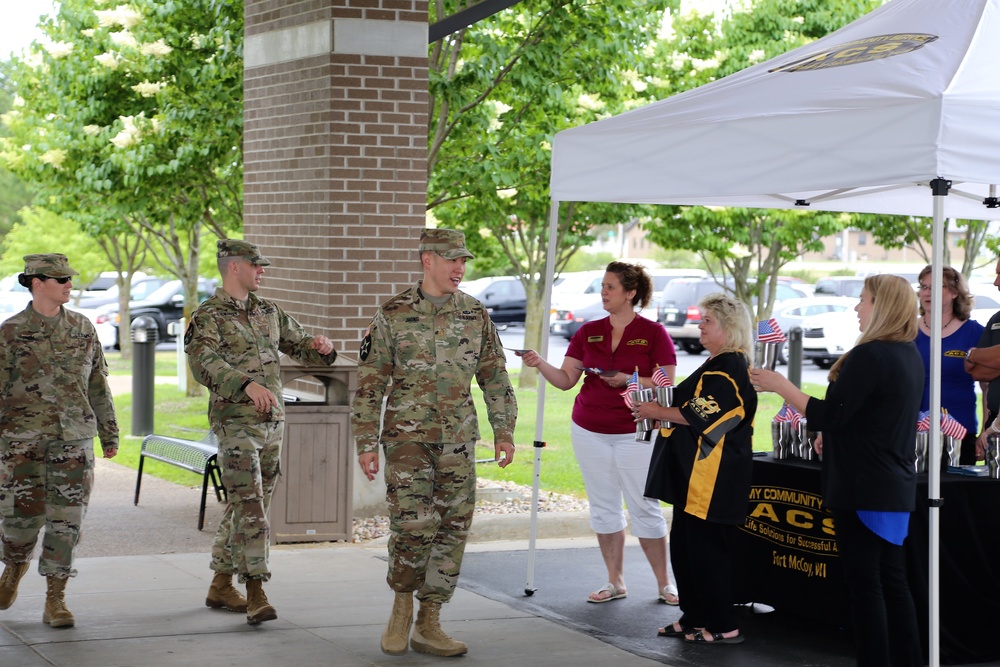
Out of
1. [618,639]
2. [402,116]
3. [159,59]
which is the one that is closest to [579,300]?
[159,59]

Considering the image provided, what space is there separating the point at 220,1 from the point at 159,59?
6.03 feet

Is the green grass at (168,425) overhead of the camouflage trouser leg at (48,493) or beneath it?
beneath

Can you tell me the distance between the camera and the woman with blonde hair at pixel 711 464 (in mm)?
6180

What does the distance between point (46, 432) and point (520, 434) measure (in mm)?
8870

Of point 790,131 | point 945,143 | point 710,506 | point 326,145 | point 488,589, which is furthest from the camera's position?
point 326,145

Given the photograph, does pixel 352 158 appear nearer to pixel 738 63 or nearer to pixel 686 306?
pixel 738 63

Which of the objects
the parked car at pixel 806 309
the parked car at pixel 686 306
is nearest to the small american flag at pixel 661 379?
the parked car at pixel 806 309

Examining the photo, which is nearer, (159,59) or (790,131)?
(790,131)

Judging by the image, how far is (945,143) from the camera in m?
5.23

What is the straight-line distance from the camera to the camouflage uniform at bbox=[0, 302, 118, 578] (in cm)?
638

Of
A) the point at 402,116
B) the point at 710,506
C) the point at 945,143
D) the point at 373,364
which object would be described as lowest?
the point at 710,506

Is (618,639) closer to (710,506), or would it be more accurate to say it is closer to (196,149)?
(710,506)

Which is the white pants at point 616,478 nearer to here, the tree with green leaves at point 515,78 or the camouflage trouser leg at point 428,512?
the camouflage trouser leg at point 428,512

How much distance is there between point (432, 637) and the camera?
609cm
